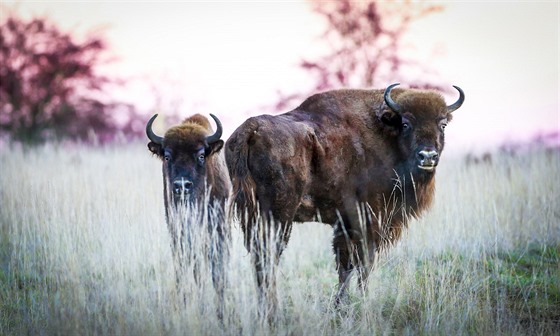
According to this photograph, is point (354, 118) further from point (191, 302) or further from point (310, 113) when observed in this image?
point (191, 302)

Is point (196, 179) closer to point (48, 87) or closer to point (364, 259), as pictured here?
point (364, 259)

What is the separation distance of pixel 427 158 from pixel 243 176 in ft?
7.22

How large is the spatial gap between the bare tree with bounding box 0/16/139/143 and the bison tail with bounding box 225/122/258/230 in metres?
18.7

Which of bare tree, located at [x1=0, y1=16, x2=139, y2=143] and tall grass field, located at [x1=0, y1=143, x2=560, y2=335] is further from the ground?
bare tree, located at [x1=0, y1=16, x2=139, y2=143]

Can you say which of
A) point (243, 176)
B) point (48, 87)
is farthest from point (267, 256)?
point (48, 87)

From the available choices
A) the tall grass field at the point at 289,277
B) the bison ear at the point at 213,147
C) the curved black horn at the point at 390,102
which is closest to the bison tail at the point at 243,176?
the tall grass field at the point at 289,277

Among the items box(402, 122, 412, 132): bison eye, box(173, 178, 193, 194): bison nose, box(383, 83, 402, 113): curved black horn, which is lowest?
box(173, 178, 193, 194): bison nose

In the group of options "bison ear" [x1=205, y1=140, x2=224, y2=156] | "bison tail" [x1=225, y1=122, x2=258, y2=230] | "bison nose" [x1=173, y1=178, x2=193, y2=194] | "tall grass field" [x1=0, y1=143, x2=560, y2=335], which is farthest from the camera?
"bison ear" [x1=205, y1=140, x2=224, y2=156]

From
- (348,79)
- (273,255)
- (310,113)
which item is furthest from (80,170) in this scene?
(273,255)

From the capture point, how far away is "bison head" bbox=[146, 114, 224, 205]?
26.2ft

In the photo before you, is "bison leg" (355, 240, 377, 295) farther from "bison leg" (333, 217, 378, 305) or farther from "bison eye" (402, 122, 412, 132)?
"bison eye" (402, 122, 412, 132)

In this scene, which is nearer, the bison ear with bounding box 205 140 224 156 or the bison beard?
the bison beard

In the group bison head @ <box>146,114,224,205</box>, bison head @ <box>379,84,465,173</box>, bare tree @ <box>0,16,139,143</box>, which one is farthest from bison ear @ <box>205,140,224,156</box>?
bare tree @ <box>0,16,139,143</box>

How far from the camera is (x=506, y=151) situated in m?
19.6
